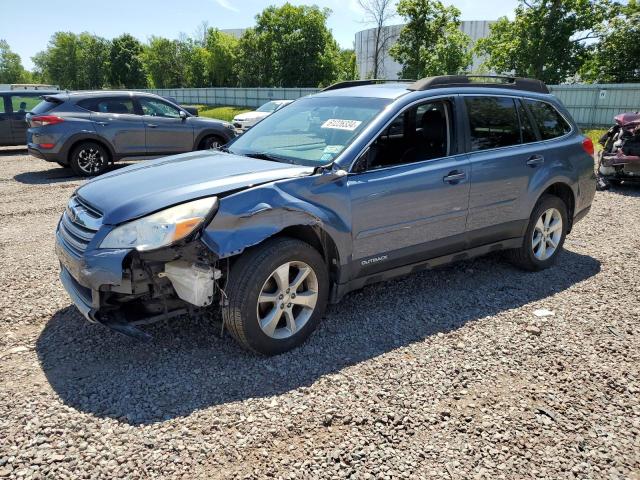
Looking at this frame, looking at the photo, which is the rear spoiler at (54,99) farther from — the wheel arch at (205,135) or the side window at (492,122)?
the side window at (492,122)

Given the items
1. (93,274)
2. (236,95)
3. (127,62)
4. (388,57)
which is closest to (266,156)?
(93,274)

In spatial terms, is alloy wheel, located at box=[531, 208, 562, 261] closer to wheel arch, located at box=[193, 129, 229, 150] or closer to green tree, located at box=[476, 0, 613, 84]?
wheel arch, located at box=[193, 129, 229, 150]

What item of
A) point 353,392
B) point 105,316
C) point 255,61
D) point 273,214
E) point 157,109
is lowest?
point 353,392

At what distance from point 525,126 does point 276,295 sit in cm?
318

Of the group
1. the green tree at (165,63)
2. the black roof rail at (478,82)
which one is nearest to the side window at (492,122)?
the black roof rail at (478,82)

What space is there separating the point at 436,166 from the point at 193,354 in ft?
7.88

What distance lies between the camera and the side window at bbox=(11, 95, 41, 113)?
45.1 feet

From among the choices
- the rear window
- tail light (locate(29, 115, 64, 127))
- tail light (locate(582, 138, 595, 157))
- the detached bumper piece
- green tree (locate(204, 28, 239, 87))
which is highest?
green tree (locate(204, 28, 239, 87))

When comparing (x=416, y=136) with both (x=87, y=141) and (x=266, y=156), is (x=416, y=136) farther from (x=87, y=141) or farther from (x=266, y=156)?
(x=87, y=141)

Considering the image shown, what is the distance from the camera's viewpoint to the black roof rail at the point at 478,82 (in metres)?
4.34

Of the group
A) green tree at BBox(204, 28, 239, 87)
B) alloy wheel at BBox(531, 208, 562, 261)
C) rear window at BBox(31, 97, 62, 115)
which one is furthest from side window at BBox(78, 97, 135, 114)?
green tree at BBox(204, 28, 239, 87)

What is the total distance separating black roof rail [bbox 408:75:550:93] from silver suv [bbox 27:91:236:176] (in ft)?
22.6

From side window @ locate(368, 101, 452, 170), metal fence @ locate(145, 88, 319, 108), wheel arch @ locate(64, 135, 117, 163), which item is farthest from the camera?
metal fence @ locate(145, 88, 319, 108)

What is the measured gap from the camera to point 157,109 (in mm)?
11766
